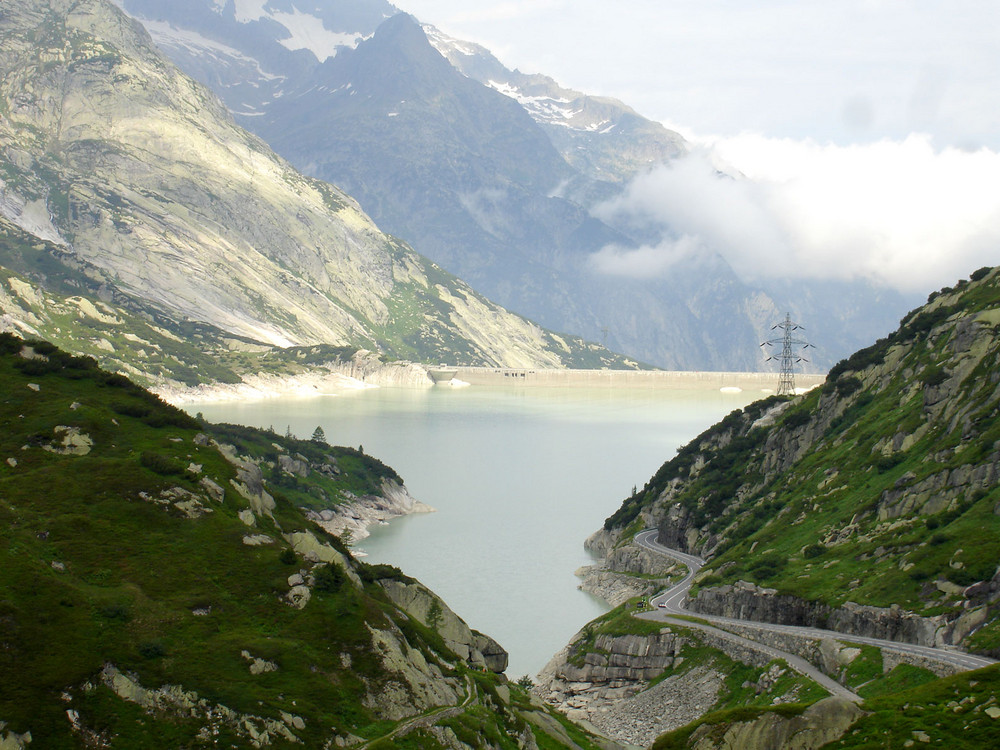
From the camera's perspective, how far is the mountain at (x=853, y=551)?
140 feet

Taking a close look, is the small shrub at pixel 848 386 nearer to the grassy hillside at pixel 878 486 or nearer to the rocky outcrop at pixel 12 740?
the grassy hillside at pixel 878 486

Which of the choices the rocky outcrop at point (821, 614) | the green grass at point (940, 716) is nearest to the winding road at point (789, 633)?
the rocky outcrop at point (821, 614)

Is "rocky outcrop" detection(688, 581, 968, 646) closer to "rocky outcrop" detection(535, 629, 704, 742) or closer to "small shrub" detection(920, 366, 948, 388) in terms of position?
"rocky outcrop" detection(535, 629, 704, 742)

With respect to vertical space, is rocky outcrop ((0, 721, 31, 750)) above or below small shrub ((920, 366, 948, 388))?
below

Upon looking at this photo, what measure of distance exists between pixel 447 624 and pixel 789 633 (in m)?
23.7

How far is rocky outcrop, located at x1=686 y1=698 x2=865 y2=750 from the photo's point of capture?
1559 inches

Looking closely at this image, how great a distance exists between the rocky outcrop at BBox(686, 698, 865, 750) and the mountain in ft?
0.28

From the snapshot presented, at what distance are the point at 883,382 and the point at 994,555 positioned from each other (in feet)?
157

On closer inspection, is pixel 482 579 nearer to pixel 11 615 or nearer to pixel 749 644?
pixel 749 644

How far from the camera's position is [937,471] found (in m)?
78.5

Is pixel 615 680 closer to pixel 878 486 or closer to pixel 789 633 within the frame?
pixel 789 633

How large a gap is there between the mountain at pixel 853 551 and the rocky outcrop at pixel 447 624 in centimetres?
1113

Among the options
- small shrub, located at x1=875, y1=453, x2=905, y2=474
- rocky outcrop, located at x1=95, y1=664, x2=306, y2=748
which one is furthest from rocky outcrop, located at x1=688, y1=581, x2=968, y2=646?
rocky outcrop, located at x1=95, y1=664, x2=306, y2=748

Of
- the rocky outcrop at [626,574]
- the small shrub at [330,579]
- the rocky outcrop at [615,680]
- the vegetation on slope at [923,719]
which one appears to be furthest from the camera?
the rocky outcrop at [626,574]
